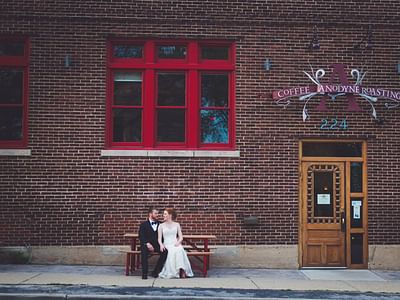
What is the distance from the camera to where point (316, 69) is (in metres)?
13.0

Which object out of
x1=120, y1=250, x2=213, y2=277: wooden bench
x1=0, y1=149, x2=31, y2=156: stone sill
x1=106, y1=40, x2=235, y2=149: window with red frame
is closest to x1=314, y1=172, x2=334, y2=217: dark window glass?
x1=106, y1=40, x2=235, y2=149: window with red frame

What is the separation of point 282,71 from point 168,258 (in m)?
5.11

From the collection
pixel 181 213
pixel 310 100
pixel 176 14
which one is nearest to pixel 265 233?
pixel 181 213

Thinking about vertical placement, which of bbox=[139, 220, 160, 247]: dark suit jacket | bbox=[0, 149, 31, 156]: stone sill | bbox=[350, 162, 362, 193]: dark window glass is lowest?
bbox=[139, 220, 160, 247]: dark suit jacket

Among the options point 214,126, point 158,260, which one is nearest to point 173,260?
point 158,260

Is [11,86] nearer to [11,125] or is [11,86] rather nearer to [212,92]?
[11,125]

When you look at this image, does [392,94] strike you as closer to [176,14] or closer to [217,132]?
[217,132]

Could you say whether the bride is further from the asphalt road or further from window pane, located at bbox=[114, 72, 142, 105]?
window pane, located at bbox=[114, 72, 142, 105]

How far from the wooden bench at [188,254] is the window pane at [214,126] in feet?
9.01

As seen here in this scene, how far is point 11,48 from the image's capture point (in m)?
13.0

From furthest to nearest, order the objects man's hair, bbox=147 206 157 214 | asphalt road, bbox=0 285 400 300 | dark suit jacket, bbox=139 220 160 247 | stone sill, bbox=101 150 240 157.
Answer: stone sill, bbox=101 150 240 157 → man's hair, bbox=147 206 157 214 → dark suit jacket, bbox=139 220 160 247 → asphalt road, bbox=0 285 400 300

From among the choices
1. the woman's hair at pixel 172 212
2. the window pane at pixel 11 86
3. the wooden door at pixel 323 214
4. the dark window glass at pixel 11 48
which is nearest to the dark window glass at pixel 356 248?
the wooden door at pixel 323 214

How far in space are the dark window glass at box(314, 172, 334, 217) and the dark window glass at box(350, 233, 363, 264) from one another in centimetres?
77

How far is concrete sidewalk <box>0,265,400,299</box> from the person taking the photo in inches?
401
